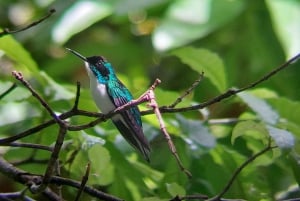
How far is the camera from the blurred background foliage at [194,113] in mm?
1586

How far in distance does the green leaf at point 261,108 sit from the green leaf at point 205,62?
112 mm

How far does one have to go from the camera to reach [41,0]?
272 cm

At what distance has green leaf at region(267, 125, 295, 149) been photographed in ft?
4.62

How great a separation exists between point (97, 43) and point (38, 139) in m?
1.56

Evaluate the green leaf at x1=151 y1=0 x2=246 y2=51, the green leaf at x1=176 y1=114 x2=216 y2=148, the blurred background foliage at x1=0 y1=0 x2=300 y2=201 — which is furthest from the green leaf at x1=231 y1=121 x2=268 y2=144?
the green leaf at x1=151 y1=0 x2=246 y2=51

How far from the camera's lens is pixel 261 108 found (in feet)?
5.37

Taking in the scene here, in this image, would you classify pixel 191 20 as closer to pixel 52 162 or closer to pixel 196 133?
pixel 196 133

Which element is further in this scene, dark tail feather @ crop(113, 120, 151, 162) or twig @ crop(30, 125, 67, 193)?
dark tail feather @ crop(113, 120, 151, 162)

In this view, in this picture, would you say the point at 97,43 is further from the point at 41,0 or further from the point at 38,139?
the point at 38,139

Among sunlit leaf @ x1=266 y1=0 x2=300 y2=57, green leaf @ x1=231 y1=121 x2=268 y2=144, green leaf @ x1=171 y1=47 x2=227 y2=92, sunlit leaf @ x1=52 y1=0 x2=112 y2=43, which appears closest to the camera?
green leaf @ x1=231 y1=121 x2=268 y2=144

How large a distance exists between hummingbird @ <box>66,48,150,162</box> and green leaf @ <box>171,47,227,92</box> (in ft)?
0.82

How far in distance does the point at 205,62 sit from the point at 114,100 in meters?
0.39

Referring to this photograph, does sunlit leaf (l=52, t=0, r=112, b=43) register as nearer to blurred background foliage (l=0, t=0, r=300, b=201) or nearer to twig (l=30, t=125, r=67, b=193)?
blurred background foliage (l=0, t=0, r=300, b=201)

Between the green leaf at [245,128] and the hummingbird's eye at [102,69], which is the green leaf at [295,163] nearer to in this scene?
the green leaf at [245,128]
